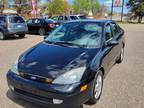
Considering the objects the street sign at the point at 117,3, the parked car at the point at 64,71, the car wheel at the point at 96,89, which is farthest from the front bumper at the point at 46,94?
the street sign at the point at 117,3

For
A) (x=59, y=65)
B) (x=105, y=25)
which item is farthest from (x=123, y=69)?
(x=59, y=65)

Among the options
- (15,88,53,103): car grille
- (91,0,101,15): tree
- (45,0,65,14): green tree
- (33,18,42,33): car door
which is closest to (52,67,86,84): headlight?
(15,88,53,103): car grille

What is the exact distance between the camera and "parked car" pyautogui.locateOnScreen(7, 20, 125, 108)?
345cm

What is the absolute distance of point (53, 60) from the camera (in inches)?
156

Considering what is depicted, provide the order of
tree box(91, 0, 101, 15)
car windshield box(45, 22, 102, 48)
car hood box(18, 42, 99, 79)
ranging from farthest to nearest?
tree box(91, 0, 101, 15) < car windshield box(45, 22, 102, 48) < car hood box(18, 42, 99, 79)

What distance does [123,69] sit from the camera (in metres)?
6.43

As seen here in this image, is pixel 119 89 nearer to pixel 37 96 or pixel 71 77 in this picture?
pixel 71 77

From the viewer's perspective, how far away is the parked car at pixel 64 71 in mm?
3450

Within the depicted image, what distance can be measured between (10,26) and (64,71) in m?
10.4

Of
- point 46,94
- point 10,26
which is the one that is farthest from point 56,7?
point 46,94

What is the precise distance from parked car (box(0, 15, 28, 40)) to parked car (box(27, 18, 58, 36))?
8.48 feet

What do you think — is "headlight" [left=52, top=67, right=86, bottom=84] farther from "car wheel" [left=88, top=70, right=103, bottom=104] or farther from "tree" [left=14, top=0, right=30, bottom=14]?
"tree" [left=14, top=0, right=30, bottom=14]

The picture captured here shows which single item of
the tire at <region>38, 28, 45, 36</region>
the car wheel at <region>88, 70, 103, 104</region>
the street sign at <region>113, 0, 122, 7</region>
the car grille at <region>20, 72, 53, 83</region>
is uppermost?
the street sign at <region>113, 0, 122, 7</region>

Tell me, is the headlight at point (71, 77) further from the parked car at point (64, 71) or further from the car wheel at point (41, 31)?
the car wheel at point (41, 31)
